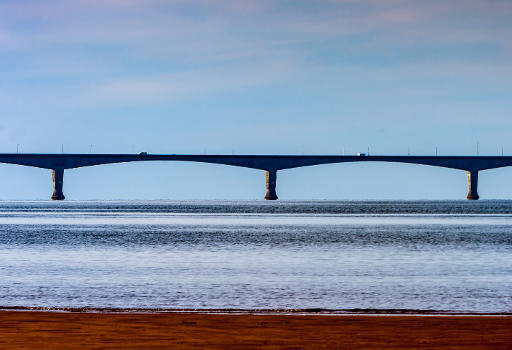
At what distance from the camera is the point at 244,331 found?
917 centimetres

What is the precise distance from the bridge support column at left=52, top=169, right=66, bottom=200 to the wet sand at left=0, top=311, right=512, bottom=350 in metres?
140

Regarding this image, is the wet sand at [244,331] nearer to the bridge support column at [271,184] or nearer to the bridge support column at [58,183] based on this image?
the bridge support column at [271,184]

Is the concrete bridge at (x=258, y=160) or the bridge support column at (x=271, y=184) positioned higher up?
the concrete bridge at (x=258, y=160)

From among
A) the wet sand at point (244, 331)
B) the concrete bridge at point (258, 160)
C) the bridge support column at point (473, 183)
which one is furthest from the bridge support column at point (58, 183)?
the wet sand at point (244, 331)

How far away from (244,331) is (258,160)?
441 feet

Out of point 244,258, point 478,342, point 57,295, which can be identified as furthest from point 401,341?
point 244,258

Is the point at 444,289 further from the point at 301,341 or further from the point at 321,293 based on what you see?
the point at 301,341

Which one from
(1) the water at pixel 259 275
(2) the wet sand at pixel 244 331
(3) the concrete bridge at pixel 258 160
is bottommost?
(1) the water at pixel 259 275

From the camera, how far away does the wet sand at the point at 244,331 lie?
8224mm

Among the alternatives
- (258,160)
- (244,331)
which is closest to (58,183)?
(258,160)

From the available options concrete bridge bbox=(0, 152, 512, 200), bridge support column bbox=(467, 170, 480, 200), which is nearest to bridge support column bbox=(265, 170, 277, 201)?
concrete bridge bbox=(0, 152, 512, 200)

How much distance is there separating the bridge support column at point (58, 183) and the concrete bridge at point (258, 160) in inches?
7.1

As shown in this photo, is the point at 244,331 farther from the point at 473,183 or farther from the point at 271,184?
the point at 473,183

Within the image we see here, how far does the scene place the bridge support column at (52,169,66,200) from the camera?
14774cm
